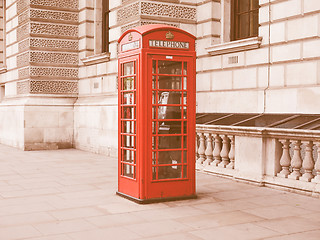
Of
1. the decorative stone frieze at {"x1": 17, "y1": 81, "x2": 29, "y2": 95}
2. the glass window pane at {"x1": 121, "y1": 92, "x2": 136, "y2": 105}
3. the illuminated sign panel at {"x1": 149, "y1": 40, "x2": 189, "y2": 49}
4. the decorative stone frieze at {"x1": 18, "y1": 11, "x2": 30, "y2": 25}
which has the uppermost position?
the decorative stone frieze at {"x1": 18, "y1": 11, "x2": 30, "y2": 25}

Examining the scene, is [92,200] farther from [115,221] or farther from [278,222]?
[278,222]

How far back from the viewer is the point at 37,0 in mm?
13547

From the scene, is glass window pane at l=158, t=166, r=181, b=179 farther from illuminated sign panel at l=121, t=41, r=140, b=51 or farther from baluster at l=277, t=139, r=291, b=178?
baluster at l=277, t=139, r=291, b=178

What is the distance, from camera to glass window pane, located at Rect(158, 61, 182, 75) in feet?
19.5

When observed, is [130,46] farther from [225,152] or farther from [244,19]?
[244,19]

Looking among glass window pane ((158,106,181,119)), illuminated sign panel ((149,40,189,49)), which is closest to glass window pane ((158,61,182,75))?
illuminated sign panel ((149,40,189,49))

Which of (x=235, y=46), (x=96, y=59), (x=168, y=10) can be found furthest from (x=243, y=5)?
(x=96, y=59)

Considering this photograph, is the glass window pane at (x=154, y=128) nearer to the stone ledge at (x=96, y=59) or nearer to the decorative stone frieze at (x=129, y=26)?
the decorative stone frieze at (x=129, y=26)

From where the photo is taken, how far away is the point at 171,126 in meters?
6.08

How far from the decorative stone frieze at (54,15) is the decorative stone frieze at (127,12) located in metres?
2.99

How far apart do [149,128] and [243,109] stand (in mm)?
4098

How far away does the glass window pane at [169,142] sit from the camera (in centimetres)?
604

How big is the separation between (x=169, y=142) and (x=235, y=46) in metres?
4.30

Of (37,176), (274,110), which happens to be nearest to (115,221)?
(37,176)
